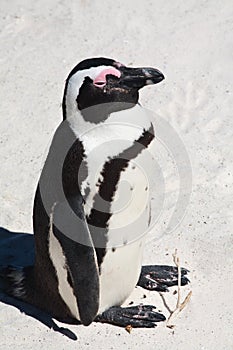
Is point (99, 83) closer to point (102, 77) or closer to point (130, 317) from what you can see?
point (102, 77)

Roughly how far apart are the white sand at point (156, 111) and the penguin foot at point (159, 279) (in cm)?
3

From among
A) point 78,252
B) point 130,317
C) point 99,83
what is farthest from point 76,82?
point 130,317

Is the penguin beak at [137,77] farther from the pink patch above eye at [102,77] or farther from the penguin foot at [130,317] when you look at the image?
the penguin foot at [130,317]

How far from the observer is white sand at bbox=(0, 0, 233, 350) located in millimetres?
2512

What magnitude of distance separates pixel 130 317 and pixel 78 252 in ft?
1.24

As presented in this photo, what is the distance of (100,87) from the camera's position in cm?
213

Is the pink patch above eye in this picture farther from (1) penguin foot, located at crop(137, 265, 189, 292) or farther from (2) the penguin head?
(1) penguin foot, located at crop(137, 265, 189, 292)

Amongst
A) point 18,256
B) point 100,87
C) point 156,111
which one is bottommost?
point 18,256

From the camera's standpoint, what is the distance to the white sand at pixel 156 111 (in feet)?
8.24

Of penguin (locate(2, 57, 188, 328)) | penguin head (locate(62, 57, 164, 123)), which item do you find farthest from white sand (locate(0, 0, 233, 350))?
penguin head (locate(62, 57, 164, 123))

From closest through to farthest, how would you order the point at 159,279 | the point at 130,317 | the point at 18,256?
the point at 130,317 < the point at 159,279 < the point at 18,256

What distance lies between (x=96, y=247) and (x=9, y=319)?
43 centimetres

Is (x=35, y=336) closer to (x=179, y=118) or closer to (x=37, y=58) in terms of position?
(x=179, y=118)

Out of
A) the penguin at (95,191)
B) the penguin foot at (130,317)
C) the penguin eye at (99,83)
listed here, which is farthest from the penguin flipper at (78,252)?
the penguin eye at (99,83)
